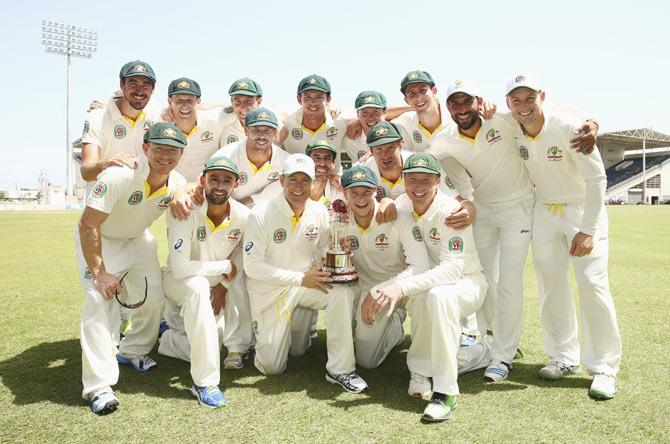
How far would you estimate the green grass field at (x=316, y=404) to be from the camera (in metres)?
3.57

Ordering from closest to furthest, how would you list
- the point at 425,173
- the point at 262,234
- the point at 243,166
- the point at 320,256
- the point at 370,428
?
the point at 370,428
the point at 425,173
the point at 262,234
the point at 320,256
the point at 243,166

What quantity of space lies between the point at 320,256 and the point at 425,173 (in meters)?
1.43

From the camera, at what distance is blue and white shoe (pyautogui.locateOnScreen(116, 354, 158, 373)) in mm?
4984

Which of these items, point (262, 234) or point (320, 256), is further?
point (320, 256)

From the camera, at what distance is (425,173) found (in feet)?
15.0

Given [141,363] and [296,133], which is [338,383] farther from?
[296,133]

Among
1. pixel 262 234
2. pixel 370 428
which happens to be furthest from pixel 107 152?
pixel 370 428

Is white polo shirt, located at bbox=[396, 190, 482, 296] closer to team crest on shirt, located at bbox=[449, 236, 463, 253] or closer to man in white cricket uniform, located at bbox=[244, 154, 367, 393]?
team crest on shirt, located at bbox=[449, 236, 463, 253]

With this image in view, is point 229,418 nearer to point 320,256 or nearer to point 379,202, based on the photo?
point 320,256

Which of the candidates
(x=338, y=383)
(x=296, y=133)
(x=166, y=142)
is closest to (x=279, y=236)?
(x=166, y=142)

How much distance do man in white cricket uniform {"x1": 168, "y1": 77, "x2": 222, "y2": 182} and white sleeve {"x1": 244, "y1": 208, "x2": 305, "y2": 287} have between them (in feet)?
5.66

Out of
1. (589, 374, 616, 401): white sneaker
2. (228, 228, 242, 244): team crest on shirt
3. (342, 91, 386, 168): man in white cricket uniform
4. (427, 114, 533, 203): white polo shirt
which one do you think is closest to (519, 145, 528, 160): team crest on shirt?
(427, 114, 533, 203): white polo shirt

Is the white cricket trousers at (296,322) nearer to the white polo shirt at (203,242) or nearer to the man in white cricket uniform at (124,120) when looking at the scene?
the white polo shirt at (203,242)

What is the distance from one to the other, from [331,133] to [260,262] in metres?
2.26
